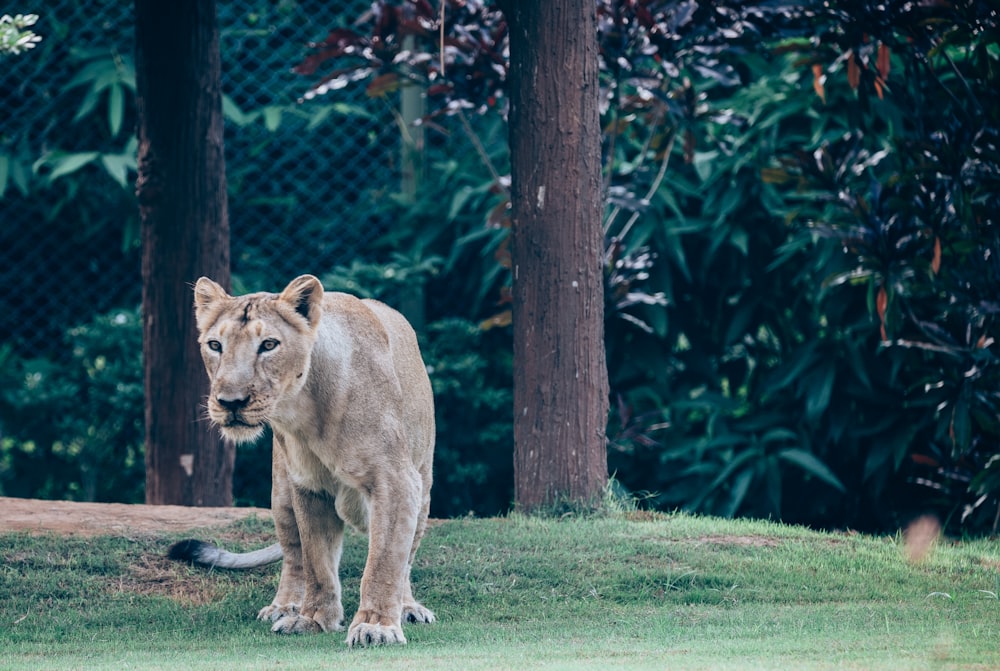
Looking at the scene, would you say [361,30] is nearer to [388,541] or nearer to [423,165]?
[423,165]

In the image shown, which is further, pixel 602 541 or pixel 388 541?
pixel 602 541

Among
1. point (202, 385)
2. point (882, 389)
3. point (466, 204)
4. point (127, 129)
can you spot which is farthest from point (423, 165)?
point (882, 389)

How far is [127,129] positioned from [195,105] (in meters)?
2.27

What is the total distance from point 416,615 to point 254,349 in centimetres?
126

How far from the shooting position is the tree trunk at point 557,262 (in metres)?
6.83

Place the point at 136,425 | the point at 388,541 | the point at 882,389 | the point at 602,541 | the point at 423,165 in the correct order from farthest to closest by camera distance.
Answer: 1. the point at 423,165
2. the point at 136,425
3. the point at 882,389
4. the point at 602,541
5. the point at 388,541

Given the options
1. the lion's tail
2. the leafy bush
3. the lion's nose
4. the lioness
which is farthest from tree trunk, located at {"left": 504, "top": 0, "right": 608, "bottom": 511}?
the lion's nose

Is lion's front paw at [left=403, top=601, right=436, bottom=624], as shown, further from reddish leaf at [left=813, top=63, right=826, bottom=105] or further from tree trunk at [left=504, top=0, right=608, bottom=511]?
reddish leaf at [left=813, top=63, right=826, bottom=105]

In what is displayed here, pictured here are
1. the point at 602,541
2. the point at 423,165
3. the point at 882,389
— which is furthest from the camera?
the point at 423,165

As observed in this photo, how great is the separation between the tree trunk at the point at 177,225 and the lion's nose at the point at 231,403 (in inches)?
119

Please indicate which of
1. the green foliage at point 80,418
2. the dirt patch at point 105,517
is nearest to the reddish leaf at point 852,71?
the dirt patch at point 105,517

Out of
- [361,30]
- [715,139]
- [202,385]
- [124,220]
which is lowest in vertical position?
[202,385]

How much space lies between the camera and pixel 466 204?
9.61 m

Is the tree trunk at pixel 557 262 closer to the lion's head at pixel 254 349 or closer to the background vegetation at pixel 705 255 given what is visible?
the background vegetation at pixel 705 255
